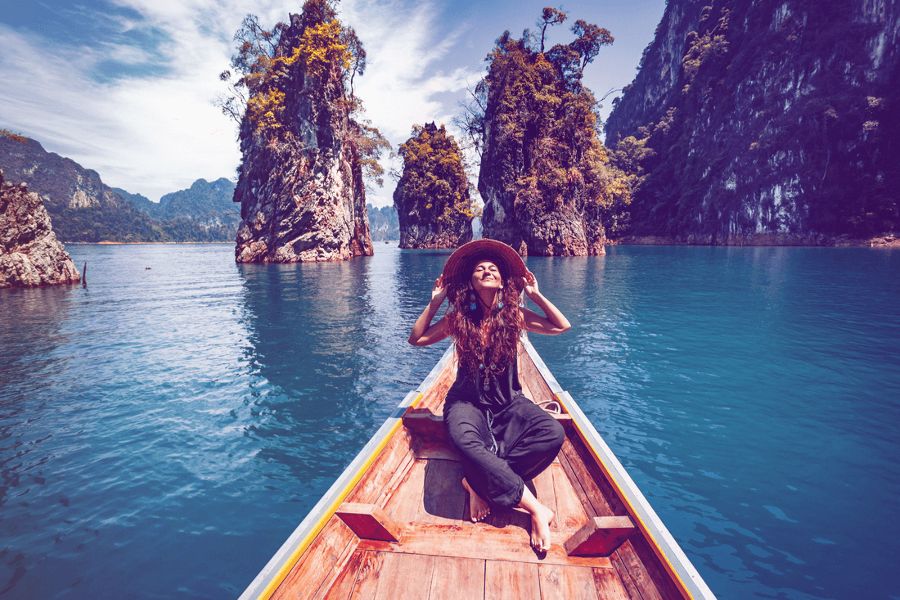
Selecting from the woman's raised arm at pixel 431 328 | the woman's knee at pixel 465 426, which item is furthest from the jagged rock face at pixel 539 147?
the woman's knee at pixel 465 426

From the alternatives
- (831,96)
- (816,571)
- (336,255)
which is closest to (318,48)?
(336,255)

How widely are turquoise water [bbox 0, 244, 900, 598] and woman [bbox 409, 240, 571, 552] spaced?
7.27ft

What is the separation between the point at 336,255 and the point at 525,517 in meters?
42.5

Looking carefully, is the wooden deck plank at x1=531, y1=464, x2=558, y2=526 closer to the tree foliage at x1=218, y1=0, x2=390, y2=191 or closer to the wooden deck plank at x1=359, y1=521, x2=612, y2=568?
the wooden deck plank at x1=359, y1=521, x2=612, y2=568

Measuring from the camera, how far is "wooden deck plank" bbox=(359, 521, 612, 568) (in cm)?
256

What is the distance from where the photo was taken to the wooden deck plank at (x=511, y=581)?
7.62 ft

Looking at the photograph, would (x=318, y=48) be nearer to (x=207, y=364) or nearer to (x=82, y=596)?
(x=207, y=364)

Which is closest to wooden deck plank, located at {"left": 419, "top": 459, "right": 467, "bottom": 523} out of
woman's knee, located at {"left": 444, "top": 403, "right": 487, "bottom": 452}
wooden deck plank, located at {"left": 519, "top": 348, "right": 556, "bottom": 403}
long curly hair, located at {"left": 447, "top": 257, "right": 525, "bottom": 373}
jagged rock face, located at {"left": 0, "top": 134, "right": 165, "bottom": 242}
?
woman's knee, located at {"left": 444, "top": 403, "right": 487, "bottom": 452}

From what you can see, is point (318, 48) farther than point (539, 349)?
Yes

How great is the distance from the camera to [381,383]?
8.31 meters

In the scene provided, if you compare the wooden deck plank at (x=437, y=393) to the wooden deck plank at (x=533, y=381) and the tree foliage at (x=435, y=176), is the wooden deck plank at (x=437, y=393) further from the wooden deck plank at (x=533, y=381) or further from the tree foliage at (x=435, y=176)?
the tree foliage at (x=435, y=176)

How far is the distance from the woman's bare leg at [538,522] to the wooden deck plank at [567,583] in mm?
126

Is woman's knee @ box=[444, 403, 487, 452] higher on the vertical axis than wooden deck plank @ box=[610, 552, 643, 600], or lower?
higher

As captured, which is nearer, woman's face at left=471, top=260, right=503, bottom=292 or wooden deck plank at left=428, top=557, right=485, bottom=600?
wooden deck plank at left=428, top=557, right=485, bottom=600
